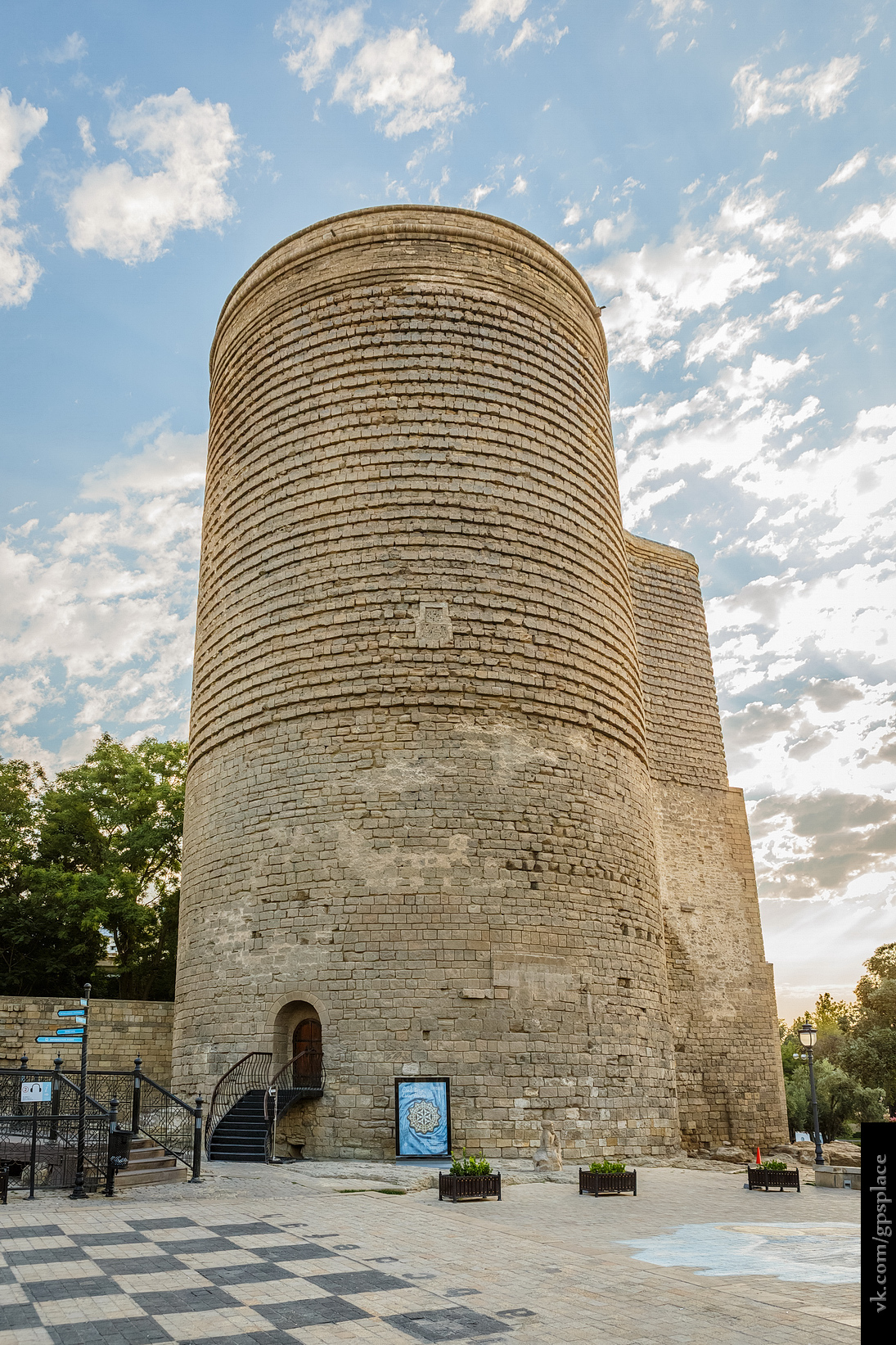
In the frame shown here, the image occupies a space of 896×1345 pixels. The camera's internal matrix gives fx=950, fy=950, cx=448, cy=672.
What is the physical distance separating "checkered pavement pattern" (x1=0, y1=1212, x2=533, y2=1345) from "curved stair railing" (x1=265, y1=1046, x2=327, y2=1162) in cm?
546

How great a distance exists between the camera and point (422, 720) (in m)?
14.9

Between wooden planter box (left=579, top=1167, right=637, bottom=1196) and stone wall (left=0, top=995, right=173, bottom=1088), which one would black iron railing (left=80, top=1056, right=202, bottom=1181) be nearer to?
wooden planter box (left=579, top=1167, right=637, bottom=1196)

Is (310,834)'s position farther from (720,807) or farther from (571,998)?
(720,807)

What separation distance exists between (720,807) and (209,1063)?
14.6 metres

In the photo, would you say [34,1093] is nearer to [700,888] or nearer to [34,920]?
[700,888]

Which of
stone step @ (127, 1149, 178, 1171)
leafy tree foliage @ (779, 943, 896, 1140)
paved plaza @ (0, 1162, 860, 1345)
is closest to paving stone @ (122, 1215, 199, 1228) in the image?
paved plaza @ (0, 1162, 860, 1345)

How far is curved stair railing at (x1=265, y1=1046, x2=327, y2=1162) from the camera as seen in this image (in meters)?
13.0

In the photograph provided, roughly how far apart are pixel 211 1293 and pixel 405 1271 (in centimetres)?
138

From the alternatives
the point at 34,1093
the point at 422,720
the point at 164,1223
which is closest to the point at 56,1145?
the point at 34,1093

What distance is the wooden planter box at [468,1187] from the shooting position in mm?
10109

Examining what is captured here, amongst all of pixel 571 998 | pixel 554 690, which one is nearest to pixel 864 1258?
pixel 571 998

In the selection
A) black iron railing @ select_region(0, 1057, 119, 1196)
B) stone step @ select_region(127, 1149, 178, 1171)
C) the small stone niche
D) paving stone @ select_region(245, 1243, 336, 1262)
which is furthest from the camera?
the small stone niche

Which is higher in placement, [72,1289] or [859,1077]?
[72,1289]

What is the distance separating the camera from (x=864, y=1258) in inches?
128
